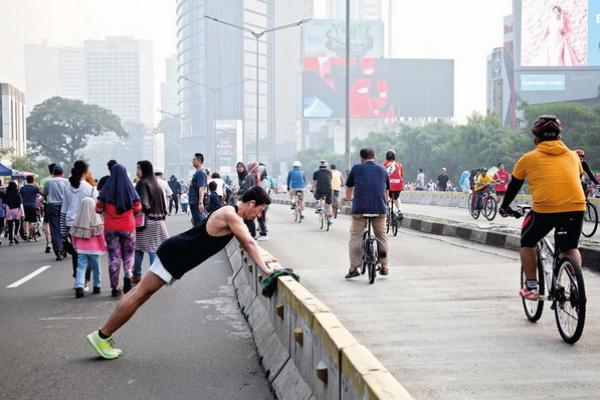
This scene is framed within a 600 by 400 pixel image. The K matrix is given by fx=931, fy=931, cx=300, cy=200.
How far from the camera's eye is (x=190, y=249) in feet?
23.3

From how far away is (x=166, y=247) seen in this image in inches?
283

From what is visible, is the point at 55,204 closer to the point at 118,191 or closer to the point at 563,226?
the point at 118,191

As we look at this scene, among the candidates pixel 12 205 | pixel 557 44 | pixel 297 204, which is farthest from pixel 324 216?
Result: pixel 557 44

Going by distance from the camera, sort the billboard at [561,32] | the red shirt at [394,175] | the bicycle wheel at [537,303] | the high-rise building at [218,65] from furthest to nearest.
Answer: the high-rise building at [218,65] → the billboard at [561,32] → the red shirt at [394,175] → the bicycle wheel at [537,303]

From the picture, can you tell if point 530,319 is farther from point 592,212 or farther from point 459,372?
point 592,212

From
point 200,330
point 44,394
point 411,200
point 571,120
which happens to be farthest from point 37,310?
point 571,120

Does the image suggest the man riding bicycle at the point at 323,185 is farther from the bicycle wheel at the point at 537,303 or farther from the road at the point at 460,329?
the bicycle wheel at the point at 537,303

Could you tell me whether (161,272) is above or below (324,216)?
above

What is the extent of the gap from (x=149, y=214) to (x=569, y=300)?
253 inches

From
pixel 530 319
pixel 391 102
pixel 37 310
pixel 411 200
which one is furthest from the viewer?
pixel 391 102

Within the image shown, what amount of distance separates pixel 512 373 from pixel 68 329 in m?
4.46

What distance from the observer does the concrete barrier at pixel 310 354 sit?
4070 millimetres

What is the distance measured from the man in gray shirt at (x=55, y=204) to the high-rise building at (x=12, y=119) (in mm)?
68653

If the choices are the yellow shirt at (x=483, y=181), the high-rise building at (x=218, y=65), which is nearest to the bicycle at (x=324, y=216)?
the yellow shirt at (x=483, y=181)
